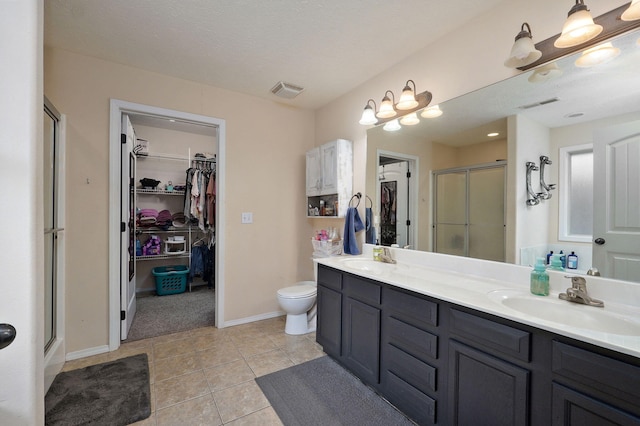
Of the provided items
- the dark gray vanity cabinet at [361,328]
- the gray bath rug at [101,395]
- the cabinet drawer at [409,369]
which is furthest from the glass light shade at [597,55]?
the gray bath rug at [101,395]

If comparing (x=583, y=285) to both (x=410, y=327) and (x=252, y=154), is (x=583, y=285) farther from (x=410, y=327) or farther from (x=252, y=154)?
(x=252, y=154)

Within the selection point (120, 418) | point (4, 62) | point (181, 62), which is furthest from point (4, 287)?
point (181, 62)

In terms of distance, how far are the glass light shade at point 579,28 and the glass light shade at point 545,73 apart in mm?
147

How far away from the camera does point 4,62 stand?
0.74 meters

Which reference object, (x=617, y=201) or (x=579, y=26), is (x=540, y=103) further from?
(x=617, y=201)

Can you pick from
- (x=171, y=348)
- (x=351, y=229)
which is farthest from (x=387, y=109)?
(x=171, y=348)

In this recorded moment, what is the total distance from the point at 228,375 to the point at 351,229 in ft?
5.15

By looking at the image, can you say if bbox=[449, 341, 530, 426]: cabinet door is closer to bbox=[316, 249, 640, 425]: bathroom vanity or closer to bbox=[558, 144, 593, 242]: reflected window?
bbox=[316, 249, 640, 425]: bathroom vanity

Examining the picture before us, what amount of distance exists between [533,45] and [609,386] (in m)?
1.55

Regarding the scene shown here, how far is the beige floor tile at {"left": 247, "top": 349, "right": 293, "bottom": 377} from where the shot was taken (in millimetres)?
2119

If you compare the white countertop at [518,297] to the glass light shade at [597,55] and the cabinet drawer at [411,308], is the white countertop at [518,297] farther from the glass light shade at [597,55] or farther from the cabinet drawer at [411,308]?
the glass light shade at [597,55]

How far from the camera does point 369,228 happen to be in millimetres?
2654

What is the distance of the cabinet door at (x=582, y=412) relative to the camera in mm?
887

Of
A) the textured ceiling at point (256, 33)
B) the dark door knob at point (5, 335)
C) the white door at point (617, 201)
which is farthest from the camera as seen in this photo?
the textured ceiling at point (256, 33)
